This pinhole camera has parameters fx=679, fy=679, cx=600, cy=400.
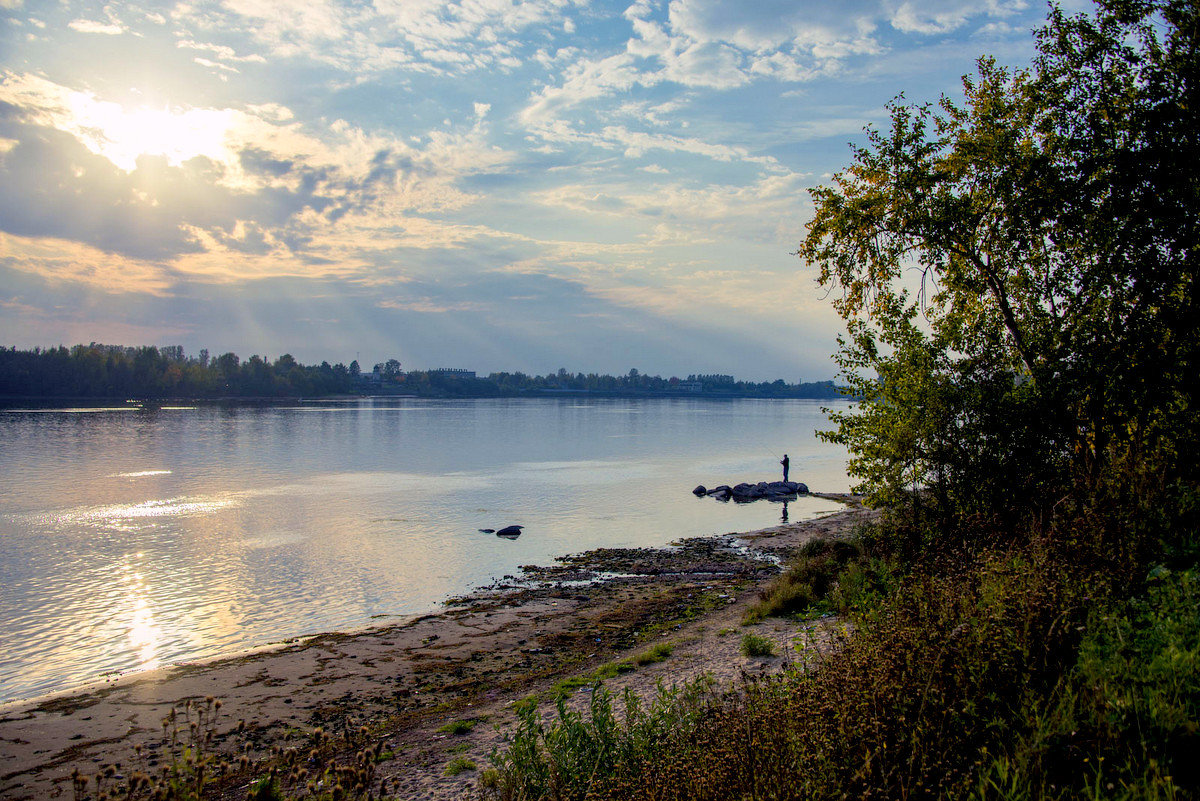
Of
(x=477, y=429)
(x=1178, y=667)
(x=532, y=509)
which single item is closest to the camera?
(x=1178, y=667)

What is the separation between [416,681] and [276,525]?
25.0 meters

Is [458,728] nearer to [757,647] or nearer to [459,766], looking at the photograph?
[459,766]

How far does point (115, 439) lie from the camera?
8144 centimetres

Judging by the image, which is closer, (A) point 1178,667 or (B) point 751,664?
(A) point 1178,667

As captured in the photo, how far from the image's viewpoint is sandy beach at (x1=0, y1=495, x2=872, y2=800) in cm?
1092

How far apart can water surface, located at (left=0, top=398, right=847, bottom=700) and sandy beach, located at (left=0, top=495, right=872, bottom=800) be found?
7.24 ft

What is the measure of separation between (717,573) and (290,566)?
17.4 m

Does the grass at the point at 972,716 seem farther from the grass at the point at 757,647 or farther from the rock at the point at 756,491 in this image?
the rock at the point at 756,491

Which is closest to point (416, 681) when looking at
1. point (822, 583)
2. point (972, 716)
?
point (822, 583)

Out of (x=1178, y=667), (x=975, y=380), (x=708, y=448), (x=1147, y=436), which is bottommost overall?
(x=708, y=448)

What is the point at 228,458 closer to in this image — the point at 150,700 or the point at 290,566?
the point at 290,566

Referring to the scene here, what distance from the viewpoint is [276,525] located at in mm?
36500

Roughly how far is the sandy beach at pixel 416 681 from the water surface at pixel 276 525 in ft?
7.24

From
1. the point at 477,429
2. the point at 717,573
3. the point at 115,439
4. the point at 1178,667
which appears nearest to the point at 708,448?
the point at 477,429
